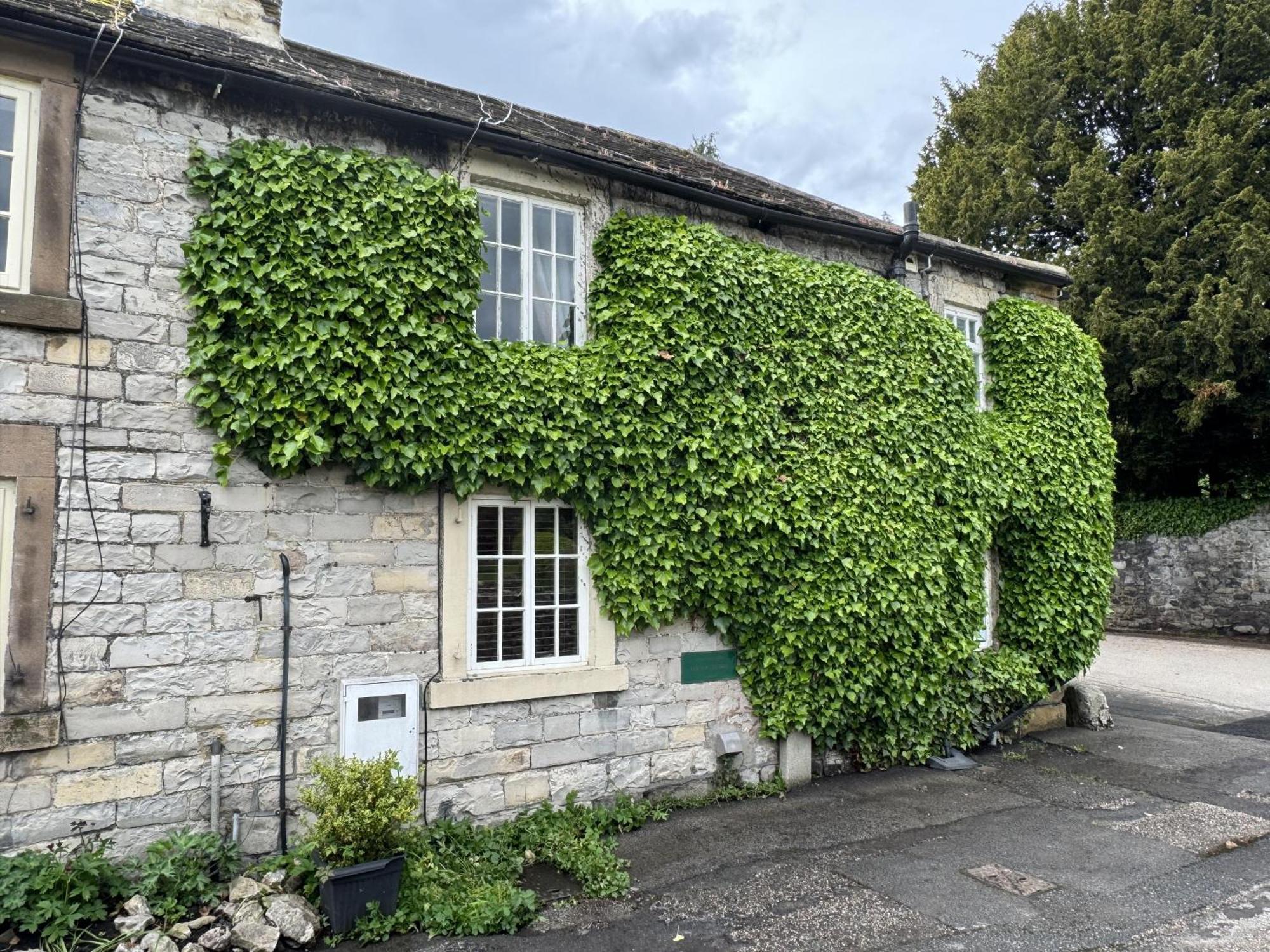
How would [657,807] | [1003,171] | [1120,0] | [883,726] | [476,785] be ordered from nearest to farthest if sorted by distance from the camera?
[476,785] → [657,807] → [883,726] → [1120,0] → [1003,171]

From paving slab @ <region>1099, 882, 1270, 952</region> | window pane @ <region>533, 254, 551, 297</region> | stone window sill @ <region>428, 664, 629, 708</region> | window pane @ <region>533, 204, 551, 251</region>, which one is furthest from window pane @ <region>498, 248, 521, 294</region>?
paving slab @ <region>1099, 882, 1270, 952</region>

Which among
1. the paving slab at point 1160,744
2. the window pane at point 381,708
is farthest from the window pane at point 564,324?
the paving slab at point 1160,744

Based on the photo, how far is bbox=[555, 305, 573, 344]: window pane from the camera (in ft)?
24.0

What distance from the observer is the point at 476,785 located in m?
6.38

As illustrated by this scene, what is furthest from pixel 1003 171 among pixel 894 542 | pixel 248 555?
pixel 248 555

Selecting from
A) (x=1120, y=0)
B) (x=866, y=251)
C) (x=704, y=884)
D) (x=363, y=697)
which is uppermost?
(x=1120, y=0)

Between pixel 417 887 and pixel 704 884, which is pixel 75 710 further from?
pixel 704 884

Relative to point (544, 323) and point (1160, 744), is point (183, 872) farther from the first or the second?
point (1160, 744)

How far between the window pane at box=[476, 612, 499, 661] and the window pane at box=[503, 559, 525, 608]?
6.3 inches

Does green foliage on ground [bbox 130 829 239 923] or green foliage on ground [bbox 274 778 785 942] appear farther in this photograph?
green foliage on ground [bbox 274 778 785 942]

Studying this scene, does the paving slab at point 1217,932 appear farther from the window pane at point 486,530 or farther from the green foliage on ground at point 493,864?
the window pane at point 486,530

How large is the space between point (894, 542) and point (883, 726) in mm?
1941

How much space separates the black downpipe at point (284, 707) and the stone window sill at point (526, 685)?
103cm

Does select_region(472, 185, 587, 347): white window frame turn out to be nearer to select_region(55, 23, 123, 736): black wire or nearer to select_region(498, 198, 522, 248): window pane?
select_region(498, 198, 522, 248): window pane
